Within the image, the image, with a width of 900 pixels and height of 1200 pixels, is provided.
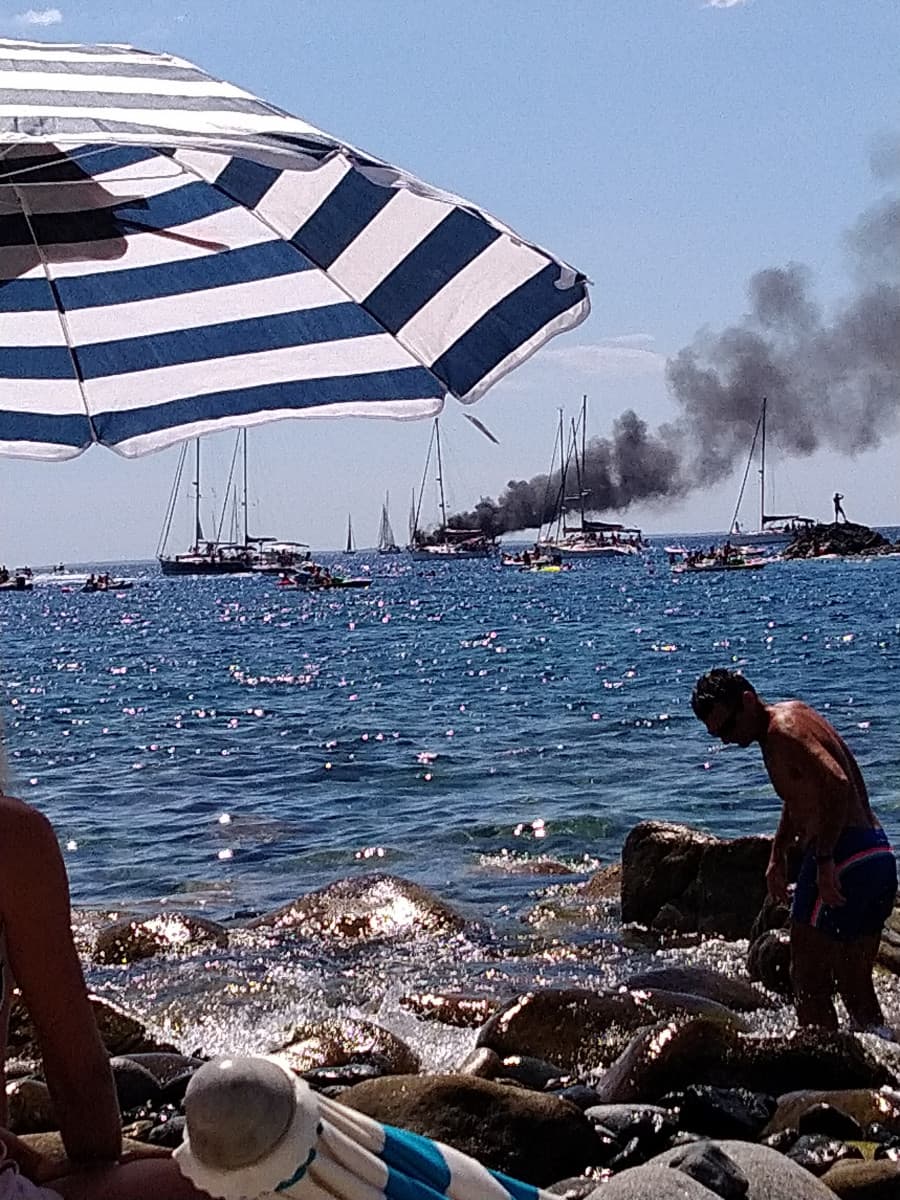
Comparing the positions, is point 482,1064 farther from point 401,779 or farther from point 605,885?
point 401,779

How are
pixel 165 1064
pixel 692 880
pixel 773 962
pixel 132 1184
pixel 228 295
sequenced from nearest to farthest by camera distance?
pixel 132 1184, pixel 228 295, pixel 165 1064, pixel 773 962, pixel 692 880

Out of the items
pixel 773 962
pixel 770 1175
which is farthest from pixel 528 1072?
pixel 773 962

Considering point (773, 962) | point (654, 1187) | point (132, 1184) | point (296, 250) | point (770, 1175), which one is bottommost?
point (773, 962)

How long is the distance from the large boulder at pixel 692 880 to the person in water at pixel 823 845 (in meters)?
2.73

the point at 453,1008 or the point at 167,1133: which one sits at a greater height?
the point at 167,1133

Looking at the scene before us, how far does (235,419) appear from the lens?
4855 millimetres

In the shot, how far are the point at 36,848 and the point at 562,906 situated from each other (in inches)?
392

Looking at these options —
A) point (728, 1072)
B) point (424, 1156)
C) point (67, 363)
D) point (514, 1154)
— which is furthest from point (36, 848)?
point (728, 1072)

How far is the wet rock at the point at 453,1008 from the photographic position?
8500mm

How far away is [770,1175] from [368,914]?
6.71 meters

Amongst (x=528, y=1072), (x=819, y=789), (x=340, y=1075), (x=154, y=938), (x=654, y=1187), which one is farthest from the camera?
(x=154, y=938)

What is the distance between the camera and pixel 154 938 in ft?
35.1

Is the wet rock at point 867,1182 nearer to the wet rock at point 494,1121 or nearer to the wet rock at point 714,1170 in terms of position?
the wet rock at point 714,1170

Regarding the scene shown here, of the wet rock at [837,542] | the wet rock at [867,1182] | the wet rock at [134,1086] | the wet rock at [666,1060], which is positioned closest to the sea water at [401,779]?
the wet rock at [666,1060]
